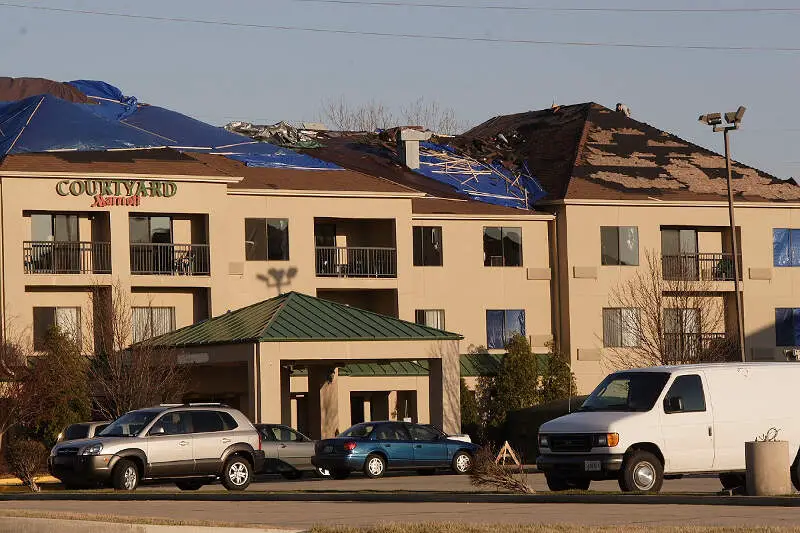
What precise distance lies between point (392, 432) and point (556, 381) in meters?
19.8

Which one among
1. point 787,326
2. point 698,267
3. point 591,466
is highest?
point 698,267

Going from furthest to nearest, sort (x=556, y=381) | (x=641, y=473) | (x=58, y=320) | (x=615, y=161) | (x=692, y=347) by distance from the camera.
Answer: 1. (x=615, y=161)
2. (x=556, y=381)
3. (x=692, y=347)
4. (x=58, y=320)
5. (x=641, y=473)

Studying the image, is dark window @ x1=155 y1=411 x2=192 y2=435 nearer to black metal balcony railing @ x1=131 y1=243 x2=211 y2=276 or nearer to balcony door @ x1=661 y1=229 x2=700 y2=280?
black metal balcony railing @ x1=131 y1=243 x2=211 y2=276

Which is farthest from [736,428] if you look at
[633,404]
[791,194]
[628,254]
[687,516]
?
[791,194]

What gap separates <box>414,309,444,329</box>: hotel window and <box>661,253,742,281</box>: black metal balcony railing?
867 cm

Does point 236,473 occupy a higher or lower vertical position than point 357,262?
lower

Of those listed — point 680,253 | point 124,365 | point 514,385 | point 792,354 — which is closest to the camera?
point 124,365

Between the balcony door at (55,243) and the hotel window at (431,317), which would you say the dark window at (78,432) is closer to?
the balcony door at (55,243)

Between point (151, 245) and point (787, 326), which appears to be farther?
point (787, 326)

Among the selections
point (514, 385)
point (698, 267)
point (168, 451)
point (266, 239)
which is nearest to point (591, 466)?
point (168, 451)

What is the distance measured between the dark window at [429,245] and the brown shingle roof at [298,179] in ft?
5.69

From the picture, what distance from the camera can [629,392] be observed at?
25719 millimetres

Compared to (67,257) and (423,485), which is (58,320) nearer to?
(67,257)

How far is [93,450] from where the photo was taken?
2980 centimetres
